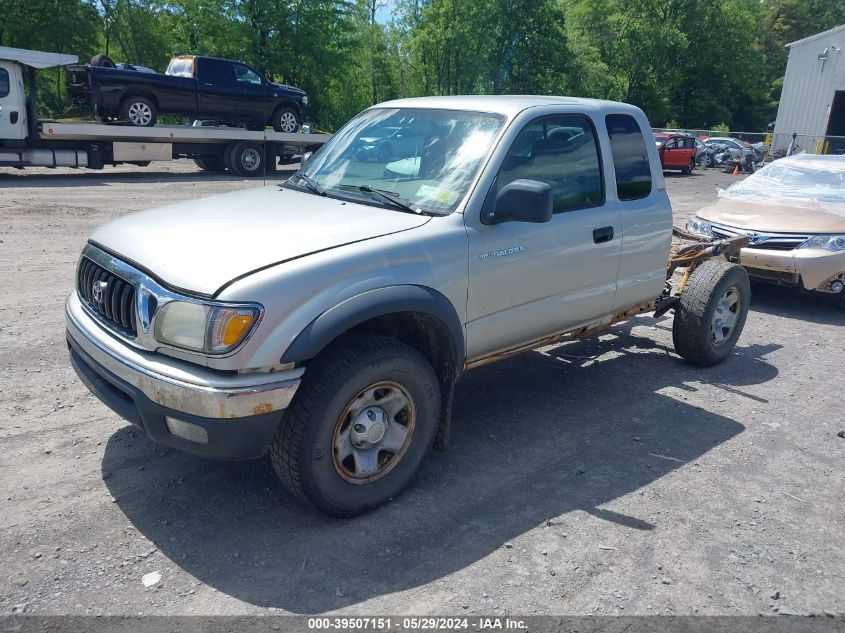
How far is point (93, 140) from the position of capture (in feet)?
58.5

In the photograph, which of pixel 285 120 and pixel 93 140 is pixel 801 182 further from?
pixel 285 120

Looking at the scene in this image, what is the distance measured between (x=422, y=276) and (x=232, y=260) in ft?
3.12

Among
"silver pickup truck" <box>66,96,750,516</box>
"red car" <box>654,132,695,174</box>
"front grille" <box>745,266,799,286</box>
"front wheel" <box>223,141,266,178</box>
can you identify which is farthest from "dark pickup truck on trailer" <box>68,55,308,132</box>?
"red car" <box>654,132,695,174</box>

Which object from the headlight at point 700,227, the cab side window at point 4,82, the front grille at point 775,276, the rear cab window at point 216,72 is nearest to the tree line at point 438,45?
the rear cab window at point 216,72

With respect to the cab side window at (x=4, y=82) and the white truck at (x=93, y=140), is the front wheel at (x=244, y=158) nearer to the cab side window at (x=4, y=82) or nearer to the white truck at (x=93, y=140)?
the white truck at (x=93, y=140)

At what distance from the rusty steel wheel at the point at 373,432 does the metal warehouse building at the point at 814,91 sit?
34.8 m

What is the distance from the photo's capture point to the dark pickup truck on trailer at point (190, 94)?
18.1 m

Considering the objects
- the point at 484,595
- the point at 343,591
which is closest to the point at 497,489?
the point at 484,595

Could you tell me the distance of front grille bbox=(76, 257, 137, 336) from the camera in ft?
11.3

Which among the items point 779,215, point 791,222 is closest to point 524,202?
point 791,222

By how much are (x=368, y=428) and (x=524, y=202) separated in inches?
55.8

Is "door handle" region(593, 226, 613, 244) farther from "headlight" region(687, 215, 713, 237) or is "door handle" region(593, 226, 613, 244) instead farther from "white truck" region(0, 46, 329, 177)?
"white truck" region(0, 46, 329, 177)

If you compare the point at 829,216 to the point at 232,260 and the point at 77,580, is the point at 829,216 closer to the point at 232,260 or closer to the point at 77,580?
the point at 232,260

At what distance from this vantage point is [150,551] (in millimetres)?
3307
